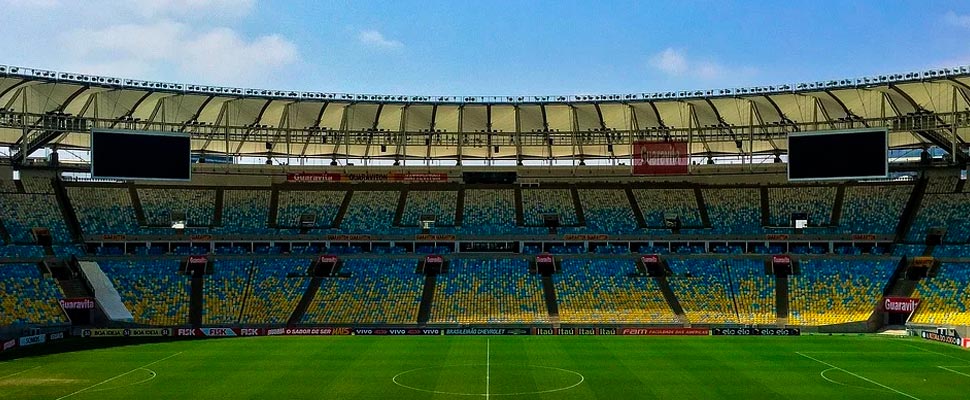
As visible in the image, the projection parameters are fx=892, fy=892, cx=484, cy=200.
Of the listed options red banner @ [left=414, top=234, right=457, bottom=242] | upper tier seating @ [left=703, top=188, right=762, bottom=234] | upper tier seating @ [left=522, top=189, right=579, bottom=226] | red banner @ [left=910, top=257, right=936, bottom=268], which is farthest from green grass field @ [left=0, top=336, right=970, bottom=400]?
upper tier seating @ [left=522, top=189, right=579, bottom=226]

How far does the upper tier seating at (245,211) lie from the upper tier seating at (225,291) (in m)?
4.24

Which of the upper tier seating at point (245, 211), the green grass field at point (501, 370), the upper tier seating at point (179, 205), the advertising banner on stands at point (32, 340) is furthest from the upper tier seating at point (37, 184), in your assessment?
the green grass field at point (501, 370)

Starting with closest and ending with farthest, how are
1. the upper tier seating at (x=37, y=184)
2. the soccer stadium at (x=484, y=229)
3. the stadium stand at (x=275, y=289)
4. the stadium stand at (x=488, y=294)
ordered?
1. the soccer stadium at (x=484, y=229)
2. the stadium stand at (x=275, y=289)
3. the stadium stand at (x=488, y=294)
4. the upper tier seating at (x=37, y=184)

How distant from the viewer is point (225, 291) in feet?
208

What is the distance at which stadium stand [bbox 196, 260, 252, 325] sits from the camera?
60469mm

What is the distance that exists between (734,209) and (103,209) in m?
50.6

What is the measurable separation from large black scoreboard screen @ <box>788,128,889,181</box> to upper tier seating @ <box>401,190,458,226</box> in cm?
2744

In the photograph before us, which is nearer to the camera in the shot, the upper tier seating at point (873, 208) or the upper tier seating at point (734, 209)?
the upper tier seating at point (873, 208)

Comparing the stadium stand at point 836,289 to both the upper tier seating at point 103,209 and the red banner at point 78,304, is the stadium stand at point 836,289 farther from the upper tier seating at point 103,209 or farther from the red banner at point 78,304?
the upper tier seating at point 103,209

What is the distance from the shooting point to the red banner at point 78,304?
A: 58312 millimetres

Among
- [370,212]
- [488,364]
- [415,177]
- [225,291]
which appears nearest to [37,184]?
[225,291]

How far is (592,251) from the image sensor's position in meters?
70.8

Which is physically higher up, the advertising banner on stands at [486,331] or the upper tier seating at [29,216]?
the upper tier seating at [29,216]

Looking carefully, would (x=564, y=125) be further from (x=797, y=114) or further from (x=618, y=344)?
(x=618, y=344)
